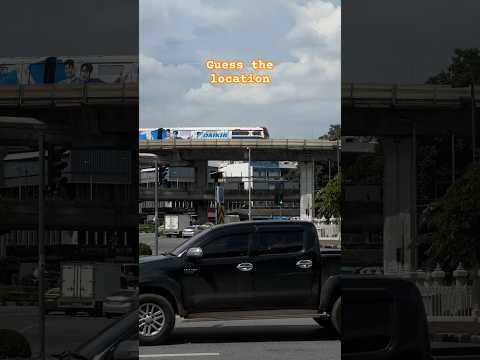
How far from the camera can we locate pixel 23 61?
5246mm

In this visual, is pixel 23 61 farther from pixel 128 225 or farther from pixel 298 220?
pixel 298 220

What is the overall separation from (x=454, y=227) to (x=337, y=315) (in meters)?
1.01

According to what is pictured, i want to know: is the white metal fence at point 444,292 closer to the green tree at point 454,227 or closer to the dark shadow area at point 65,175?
the green tree at point 454,227

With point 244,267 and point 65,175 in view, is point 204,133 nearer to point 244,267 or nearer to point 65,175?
point 244,267

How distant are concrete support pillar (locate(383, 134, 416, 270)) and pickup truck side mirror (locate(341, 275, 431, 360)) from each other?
20 cm

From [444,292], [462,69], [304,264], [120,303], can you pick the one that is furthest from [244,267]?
[462,69]

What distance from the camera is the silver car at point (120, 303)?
197 inches

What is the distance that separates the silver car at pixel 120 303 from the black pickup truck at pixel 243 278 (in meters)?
0.15

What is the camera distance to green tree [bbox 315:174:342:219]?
511 centimetres

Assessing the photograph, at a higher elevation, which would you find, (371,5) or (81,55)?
(371,5)

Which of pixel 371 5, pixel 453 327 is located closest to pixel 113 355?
pixel 453 327

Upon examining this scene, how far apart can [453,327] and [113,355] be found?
241cm

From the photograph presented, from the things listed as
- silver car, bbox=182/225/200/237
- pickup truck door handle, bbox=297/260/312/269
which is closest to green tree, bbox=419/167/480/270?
pickup truck door handle, bbox=297/260/312/269
